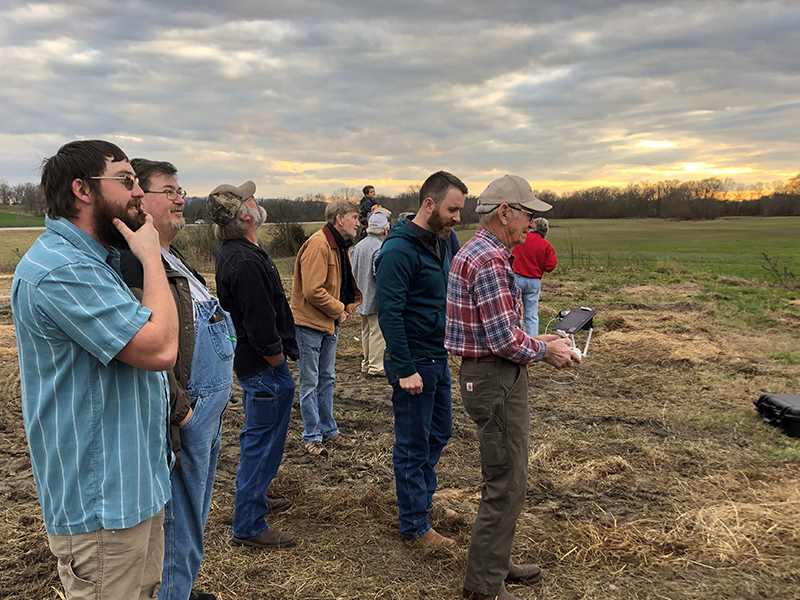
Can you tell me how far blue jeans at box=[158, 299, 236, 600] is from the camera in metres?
2.57

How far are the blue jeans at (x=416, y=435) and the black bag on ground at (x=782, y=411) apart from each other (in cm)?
419

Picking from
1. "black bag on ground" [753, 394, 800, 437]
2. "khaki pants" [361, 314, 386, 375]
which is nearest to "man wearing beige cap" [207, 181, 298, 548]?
"khaki pants" [361, 314, 386, 375]

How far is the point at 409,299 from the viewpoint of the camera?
3680mm

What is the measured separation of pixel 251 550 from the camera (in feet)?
12.2

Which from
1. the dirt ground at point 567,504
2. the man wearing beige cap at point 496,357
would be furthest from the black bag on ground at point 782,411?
the man wearing beige cap at point 496,357

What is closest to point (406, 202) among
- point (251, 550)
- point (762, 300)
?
→ point (762, 300)

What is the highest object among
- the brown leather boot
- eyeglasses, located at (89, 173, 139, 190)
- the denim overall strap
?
eyeglasses, located at (89, 173, 139, 190)

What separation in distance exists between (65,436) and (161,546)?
27.4 inches

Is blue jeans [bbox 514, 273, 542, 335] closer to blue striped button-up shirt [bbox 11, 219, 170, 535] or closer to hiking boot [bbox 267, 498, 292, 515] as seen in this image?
hiking boot [bbox 267, 498, 292, 515]

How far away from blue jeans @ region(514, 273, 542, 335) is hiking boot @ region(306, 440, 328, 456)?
4544 millimetres

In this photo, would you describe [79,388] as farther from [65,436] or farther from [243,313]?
[243,313]

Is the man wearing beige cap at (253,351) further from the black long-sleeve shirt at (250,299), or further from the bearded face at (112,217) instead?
the bearded face at (112,217)

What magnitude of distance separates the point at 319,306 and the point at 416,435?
1895mm

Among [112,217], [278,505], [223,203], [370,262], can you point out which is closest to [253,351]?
[223,203]
